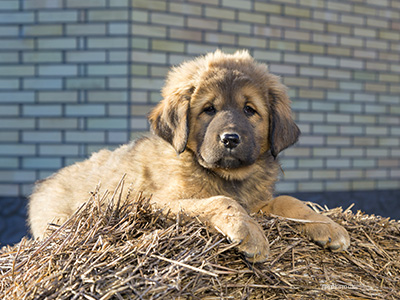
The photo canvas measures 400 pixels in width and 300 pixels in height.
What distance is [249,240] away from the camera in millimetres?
2076

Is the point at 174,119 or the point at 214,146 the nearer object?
the point at 214,146

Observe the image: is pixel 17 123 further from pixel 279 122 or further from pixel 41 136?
pixel 279 122

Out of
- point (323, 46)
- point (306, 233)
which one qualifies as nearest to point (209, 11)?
point (323, 46)

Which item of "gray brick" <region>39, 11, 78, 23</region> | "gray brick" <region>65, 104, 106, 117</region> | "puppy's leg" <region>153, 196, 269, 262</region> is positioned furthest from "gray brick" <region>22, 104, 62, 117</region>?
"puppy's leg" <region>153, 196, 269, 262</region>

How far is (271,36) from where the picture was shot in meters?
6.96

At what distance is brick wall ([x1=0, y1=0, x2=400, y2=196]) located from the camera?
5.99 meters

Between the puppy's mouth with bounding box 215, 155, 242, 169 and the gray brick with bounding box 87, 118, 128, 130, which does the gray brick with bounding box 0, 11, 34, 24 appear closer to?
the gray brick with bounding box 87, 118, 128, 130

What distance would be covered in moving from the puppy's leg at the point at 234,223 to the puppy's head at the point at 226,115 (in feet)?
1.49

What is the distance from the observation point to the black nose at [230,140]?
2711mm

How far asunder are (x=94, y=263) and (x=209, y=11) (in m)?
5.12

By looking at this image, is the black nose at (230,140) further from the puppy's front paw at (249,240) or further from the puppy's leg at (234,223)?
the puppy's front paw at (249,240)

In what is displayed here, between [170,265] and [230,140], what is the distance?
97 cm

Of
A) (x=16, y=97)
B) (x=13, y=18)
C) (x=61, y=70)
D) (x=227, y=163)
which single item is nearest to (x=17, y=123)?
(x=16, y=97)

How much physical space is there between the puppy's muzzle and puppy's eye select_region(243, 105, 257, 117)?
0.34 metres
